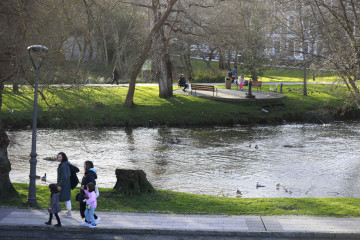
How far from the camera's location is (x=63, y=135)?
29078mm

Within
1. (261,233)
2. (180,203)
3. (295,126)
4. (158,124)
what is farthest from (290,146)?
(261,233)

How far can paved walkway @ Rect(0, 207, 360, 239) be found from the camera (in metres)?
12.0

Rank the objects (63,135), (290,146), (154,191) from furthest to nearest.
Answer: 1. (63,135)
2. (290,146)
3. (154,191)

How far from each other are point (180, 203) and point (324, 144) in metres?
15.7

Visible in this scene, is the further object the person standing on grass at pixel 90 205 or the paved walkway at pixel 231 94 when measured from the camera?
the paved walkway at pixel 231 94

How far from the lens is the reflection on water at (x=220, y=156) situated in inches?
760

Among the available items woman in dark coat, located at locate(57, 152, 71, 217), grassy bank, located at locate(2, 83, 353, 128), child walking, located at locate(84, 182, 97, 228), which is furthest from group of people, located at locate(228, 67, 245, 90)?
child walking, located at locate(84, 182, 97, 228)

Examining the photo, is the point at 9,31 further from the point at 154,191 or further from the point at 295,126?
the point at 295,126

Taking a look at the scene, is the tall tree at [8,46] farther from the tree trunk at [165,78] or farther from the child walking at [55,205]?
the tree trunk at [165,78]

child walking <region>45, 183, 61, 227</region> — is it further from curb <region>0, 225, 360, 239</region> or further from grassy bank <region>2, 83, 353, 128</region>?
grassy bank <region>2, 83, 353, 128</region>

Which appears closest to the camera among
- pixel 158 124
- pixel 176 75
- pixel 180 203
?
pixel 180 203

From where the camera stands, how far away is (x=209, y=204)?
48.0 feet

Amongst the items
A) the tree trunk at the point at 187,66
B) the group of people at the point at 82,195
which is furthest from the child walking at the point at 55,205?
the tree trunk at the point at 187,66

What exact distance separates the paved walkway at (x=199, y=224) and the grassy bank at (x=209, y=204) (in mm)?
446
